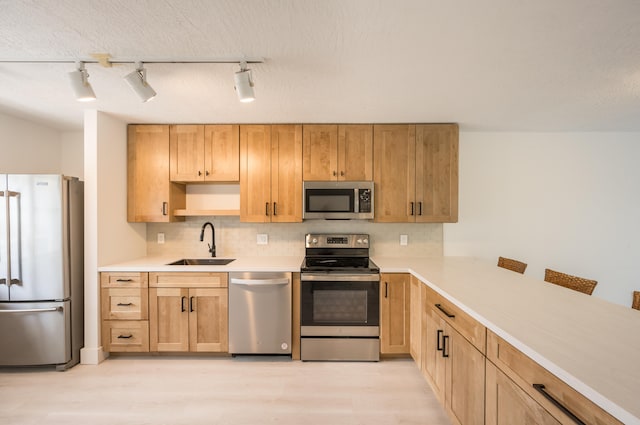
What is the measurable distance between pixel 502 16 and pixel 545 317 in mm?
1411

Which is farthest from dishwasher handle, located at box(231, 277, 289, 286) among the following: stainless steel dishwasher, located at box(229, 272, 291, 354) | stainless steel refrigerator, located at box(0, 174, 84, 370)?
stainless steel refrigerator, located at box(0, 174, 84, 370)

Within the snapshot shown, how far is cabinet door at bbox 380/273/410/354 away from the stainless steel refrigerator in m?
2.76

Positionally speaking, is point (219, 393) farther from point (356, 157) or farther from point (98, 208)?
point (356, 157)

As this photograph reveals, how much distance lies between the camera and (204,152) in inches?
117

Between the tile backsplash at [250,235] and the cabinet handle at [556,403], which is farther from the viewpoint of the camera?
the tile backsplash at [250,235]

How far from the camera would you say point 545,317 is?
1.32m

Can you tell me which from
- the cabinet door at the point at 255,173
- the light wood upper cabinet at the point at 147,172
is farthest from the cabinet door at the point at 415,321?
the light wood upper cabinet at the point at 147,172

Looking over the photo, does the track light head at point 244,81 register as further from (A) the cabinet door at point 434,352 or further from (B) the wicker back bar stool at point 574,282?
(B) the wicker back bar stool at point 574,282

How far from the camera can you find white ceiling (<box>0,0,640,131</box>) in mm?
1320

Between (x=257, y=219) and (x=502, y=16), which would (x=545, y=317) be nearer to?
(x=502, y=16)

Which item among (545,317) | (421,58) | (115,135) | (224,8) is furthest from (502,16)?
(115,135)

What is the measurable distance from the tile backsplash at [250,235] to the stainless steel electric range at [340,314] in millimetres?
699

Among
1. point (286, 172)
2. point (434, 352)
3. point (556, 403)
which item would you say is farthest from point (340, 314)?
point (556, 403)

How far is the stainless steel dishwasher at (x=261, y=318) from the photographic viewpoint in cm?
263
